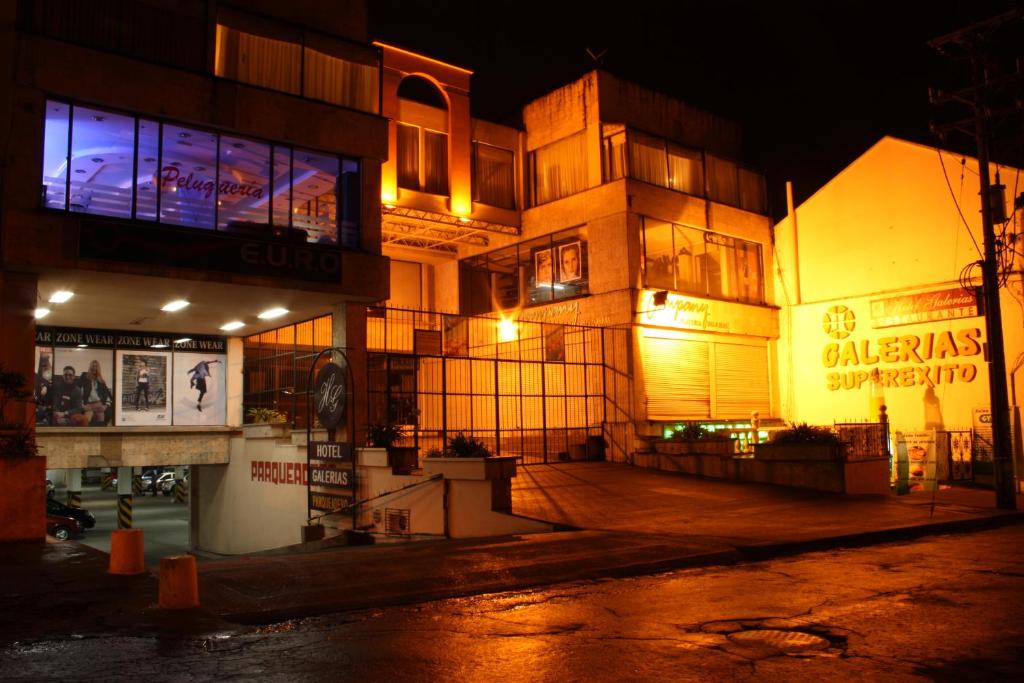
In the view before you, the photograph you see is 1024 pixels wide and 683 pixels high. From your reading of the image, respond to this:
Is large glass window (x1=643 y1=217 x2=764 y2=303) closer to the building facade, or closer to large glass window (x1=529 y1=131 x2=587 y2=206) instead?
large glass window (x1=529 y1=131 x2=587 y2=206)

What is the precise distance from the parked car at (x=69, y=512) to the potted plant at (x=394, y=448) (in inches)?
601

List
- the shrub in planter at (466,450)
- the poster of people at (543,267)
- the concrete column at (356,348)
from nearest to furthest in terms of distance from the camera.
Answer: the shrub in planter at (466,450) < the concrete column at (356,348) < the poster of people at (543,267)

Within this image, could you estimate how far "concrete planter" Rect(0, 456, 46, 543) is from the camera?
42.0 feet

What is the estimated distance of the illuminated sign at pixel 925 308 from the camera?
82.8 ft

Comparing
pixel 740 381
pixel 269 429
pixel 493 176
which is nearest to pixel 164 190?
pixel 269 429

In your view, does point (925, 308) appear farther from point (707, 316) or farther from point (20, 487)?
point (20, 487)

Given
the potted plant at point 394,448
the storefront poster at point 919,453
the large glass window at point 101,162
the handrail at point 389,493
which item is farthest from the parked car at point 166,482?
the storefront poster at point 919,453

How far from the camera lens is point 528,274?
28.9 metres

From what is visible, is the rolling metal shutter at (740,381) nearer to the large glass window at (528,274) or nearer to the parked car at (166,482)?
the large glass window at (528,274)

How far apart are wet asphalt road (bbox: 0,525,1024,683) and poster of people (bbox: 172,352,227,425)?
1681cm

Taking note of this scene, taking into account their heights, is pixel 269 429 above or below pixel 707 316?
below

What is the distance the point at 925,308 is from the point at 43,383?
976 inches

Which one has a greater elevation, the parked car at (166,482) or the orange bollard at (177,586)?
the orange bollard at (177,586)

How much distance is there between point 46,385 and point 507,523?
43.7 feet
